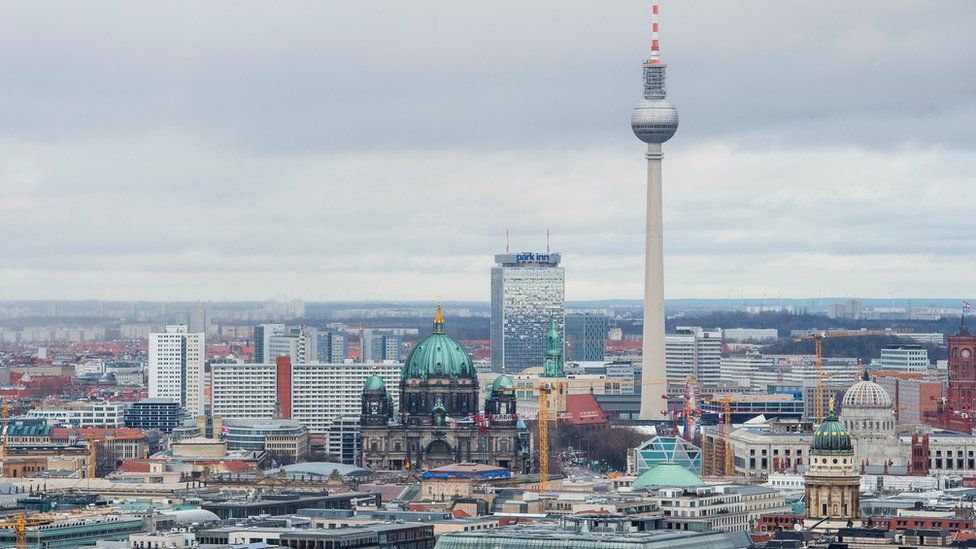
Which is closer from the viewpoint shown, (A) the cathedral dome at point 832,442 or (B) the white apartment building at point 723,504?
(A) the cathedral dome at point 832,442

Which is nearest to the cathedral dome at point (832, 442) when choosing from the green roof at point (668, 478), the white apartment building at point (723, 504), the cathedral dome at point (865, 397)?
the white apartment building at point (723, 504)

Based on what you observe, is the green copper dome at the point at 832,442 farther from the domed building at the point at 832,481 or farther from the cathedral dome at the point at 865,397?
the cathedral dome at the point at 865,397

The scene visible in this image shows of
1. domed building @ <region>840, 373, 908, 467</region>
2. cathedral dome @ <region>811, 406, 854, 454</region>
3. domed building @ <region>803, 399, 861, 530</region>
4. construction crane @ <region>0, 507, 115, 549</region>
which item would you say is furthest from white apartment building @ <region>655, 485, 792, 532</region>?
domed building @ <region>840, 373, 908, 467</region>

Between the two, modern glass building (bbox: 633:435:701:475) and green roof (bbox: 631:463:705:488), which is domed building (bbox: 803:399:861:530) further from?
modern glass building (bbox: 633:435:701:475)

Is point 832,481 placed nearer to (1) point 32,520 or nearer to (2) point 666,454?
(1) point 32,520

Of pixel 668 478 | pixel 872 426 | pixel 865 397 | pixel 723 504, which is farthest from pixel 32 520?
pixel 865 397

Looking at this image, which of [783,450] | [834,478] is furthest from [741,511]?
[783,450]

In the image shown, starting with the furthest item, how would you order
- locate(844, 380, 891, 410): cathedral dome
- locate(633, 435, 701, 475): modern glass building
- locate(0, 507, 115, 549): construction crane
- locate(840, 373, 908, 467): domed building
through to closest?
locate(633, 435, 701, 475): modern glass building → locate(844, 380, 891, 410): cathedral dome → locate(840, 373, 908, 467): domed building → locate(0, 507, 115, 549): construction crane

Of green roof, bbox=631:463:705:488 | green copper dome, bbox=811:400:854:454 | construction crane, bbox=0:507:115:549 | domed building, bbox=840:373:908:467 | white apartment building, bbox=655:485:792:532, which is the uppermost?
domed building, bbox=840:373:908:467

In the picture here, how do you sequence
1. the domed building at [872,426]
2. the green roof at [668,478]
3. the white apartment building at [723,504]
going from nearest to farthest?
the white apartment building at [723,504]
the green roof at [668,478]
the domed building at [872,426]
